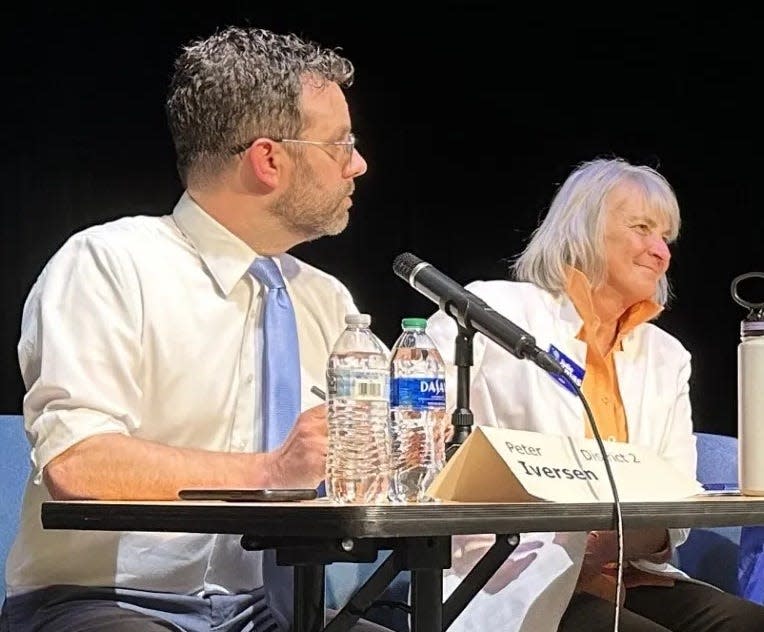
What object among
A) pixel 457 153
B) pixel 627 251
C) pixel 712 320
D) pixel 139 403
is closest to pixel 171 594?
pixel 139 403

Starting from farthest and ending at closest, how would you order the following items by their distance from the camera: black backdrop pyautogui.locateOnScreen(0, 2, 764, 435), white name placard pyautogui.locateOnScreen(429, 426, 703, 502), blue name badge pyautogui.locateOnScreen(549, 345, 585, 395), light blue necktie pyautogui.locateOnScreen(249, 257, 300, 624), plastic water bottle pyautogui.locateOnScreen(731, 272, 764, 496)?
1. black backdrop pyautogui.locateOnScreen(0, 2, 764, 435)
2. blue name badge pyautogui.locateOnScreen(549, 345, 585, 395)
3. light blue necktie pyautogui.locateOnScreen(249, 257, 300, 624)
4. plastic water bottle pyautogui.locateOnScreen(731, 272, 764, 496)
5. white name placard pyautogui.locateOnScreen(429, 426, 703, 502)

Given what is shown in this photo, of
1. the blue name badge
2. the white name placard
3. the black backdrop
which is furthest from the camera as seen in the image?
the black backdrop

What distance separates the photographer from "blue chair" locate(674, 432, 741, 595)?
246cm

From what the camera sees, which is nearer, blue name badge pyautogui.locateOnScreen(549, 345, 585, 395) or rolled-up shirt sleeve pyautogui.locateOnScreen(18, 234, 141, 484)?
rolled-up shirt sleeve pyautogui.locateOnScreen(18, 234, 141, 484)

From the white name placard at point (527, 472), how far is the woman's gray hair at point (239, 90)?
2.60 feet

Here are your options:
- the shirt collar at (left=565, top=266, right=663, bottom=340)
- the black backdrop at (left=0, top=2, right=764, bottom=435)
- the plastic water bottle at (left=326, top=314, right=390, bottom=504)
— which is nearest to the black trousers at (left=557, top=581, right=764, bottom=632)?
the shirt collar at (left=565, top=266, right=663, bottom=340)

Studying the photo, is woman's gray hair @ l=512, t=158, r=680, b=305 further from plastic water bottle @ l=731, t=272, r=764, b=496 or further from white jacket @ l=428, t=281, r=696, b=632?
plastic water bottle @ l=731, t=272, r=764, b=496

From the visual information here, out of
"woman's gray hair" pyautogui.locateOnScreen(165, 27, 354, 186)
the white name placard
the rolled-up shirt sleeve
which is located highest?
"woman's gray hair" pyautogui.locateOnScreen(165, 27, 354, 186)

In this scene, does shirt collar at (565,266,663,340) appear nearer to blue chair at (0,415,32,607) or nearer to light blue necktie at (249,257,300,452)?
light blue necktie at (249,257,300,452)

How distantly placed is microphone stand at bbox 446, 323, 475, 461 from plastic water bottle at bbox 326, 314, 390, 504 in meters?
0.10

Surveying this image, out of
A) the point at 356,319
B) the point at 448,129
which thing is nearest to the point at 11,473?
the point at 356,319

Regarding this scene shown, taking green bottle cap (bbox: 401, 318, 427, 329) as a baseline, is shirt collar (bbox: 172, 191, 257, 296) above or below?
above

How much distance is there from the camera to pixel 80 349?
5.15 ft

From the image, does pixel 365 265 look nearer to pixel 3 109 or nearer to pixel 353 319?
pixel 3 109
